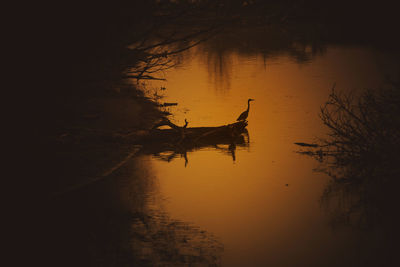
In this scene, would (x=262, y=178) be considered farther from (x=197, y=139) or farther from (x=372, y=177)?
(x=197, y=139)

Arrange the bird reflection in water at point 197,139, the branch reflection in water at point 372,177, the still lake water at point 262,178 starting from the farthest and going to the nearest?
the bird reflection in water at point 197,139 → the branch reflection in water at point 372,177 → the still lake water at point 262,178

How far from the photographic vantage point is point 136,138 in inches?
512

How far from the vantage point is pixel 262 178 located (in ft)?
35.5

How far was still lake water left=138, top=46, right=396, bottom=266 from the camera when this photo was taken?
8078 millimetres

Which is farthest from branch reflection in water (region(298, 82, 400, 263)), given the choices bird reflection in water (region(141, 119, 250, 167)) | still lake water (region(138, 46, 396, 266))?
bird reflection in water (region(141, 119, 250, 167))

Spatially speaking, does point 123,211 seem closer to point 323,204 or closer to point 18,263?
point 18,263

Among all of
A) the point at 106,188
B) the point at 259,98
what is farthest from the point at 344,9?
the point at 106,188

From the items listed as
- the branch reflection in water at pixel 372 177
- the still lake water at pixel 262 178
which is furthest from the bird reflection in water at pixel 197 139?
the branch reflection in water at pixel 372 177

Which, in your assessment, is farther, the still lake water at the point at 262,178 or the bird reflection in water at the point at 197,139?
the bird reflection in water at the point at 197,139

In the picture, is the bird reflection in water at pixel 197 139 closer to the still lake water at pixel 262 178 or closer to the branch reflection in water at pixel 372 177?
the still lake water at pixel 262 178

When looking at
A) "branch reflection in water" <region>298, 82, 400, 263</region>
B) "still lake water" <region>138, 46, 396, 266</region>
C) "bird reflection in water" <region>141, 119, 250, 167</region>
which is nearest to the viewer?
"still lake water" <region>138, 46, 396, 266</region>

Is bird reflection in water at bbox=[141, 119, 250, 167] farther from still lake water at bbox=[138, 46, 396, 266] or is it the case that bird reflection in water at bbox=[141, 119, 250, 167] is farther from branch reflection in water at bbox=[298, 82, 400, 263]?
branch reflection in water at bbox=[298, 82, 400, 263]

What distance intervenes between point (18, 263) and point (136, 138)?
19.0ft

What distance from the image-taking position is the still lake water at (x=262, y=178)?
808 cm
